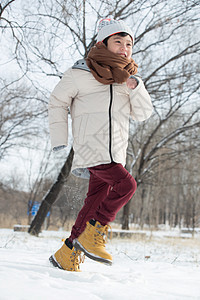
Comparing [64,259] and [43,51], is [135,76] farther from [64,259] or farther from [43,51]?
[43,51]

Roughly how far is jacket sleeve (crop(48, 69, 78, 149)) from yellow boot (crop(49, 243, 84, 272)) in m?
0.75

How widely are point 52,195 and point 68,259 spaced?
4756mm

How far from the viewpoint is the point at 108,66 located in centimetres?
206

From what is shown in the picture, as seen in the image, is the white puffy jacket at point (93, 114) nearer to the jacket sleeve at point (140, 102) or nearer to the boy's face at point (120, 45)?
the jacket sleeve at point (140, 102)

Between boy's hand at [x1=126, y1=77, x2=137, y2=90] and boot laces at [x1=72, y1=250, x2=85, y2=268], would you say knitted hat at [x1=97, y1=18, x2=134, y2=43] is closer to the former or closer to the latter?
boy's hand at [x1=126, y1=77, x2=137, y2=90]

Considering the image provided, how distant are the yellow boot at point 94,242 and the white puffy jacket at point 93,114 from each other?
0.43 metres

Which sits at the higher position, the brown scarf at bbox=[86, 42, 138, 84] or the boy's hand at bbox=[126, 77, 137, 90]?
the brown scarf at bbox=[86, 42, 138, 84]

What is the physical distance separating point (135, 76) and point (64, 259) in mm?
1376

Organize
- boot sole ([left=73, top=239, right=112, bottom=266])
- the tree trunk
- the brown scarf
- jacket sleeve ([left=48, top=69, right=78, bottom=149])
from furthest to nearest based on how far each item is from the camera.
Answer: the tree trunk → jacket sleeve ([left=48, top=69, right=78, bottom=149]) → the brown scarf → boot sole ([left=73, top=239, right=112, bottom=266])

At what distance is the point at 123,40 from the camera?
86.4 inches

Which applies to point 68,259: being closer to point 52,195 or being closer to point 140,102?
point 140,102

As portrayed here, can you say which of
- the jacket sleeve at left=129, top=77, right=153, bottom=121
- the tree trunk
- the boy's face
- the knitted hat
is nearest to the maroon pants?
the jacket sleeve at left=129, top=77, right=153, bottom=121

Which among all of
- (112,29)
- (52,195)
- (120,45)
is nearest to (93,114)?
(120,45)

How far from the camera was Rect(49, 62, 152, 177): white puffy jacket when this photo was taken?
2.02 metres
